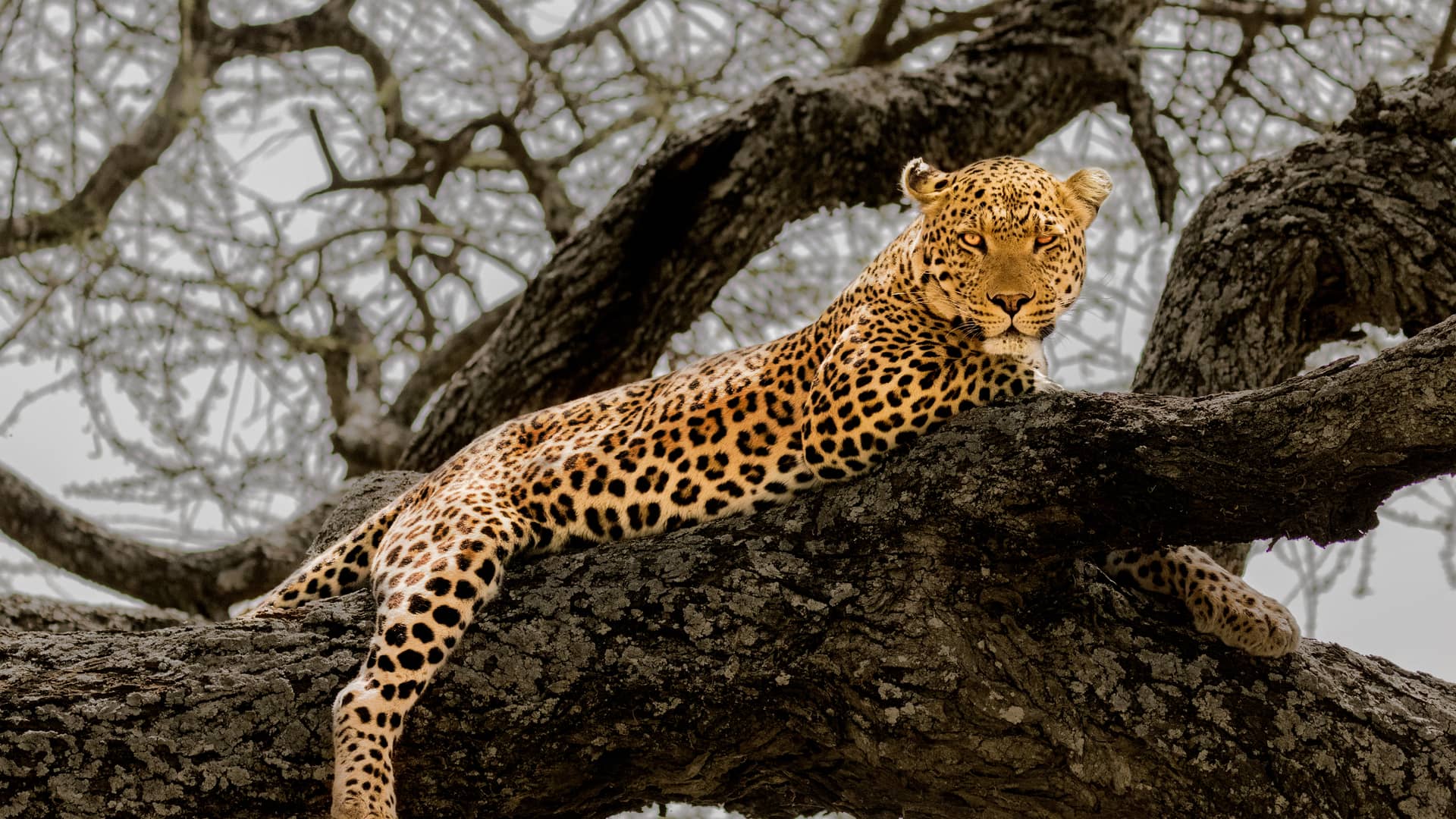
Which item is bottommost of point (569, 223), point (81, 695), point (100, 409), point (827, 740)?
point (81, 695)

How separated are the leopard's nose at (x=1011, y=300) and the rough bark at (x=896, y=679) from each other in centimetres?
39

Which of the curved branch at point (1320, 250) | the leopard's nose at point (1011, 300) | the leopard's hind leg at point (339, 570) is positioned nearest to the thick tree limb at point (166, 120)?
the leopard's hind leg at point (339, 570)

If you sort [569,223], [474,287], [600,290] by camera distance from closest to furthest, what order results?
[600,290], [569,223], [474,287]

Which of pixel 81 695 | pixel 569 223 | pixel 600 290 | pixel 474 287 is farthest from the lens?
pixel 474 287

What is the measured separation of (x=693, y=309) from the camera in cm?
689

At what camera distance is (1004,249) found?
4617 mm

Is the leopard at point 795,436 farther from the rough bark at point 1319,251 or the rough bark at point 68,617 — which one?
the rough bark at point 68,617

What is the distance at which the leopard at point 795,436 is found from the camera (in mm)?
4234

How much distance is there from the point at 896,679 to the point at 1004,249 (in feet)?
4.70

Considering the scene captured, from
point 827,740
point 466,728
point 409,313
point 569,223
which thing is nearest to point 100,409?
point 409,313

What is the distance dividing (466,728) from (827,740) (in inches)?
38.8

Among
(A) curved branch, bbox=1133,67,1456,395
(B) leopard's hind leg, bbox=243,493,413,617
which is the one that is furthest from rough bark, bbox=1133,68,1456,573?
(B) leopard's hind leg, bbox=243,493,413,617

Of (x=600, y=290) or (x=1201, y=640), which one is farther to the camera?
(x=600, y=290)

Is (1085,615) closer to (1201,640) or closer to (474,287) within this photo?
(1201,640)
